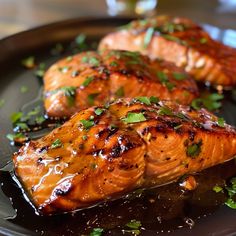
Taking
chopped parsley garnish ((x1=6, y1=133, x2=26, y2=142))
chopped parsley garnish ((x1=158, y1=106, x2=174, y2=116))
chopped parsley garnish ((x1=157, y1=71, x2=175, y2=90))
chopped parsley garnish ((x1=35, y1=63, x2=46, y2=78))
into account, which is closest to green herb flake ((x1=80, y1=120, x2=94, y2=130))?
chopped parsley garnish ((x1=158, y1=106, x2=174, y2=116))

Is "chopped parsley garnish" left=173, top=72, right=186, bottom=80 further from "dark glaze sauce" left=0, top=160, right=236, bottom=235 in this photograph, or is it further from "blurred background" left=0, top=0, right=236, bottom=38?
"blurred background" left=0, top=0, right=236, bottom=38

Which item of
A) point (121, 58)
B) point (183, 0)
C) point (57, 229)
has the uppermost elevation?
point (121, 58)

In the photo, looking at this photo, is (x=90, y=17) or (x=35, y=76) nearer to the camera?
(x=35, y=76)

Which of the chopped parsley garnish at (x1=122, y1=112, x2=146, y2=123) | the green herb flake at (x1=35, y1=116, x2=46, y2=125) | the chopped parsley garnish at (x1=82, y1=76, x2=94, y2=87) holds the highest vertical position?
the chopped parsley garnish at (x1=122, y1=112, x2=146, y2=123)

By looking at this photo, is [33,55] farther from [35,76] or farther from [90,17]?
[90,17]

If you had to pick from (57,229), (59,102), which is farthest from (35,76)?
(57,229)

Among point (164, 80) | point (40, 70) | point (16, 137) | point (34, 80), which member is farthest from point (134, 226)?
point (40, 70)

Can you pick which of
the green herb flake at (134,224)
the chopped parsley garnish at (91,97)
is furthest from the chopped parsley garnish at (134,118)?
the chopped parsley garnish at (91,97)

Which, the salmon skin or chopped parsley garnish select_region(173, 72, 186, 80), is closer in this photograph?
the salmon skin

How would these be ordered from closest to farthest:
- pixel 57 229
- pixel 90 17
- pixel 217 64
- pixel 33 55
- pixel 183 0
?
pixel 57 229 → pixel 217 64 → pixel 33 55 → pixel 90 17 → pixel 183 0
